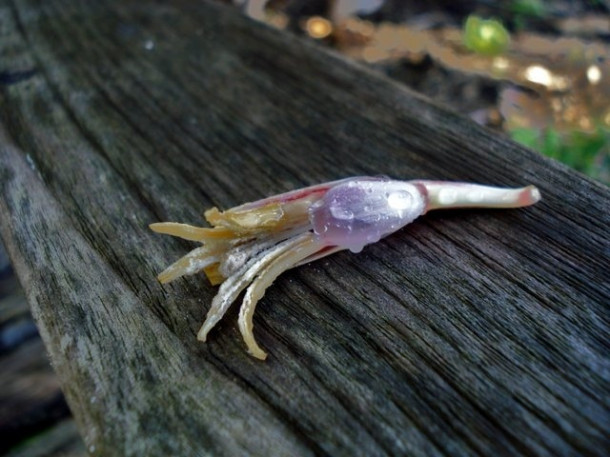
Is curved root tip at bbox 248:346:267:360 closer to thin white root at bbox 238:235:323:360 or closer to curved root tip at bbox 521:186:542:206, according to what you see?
thin white root at bbox 238:235:323:360

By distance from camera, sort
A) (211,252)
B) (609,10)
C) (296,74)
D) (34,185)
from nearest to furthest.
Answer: (211,252), (34,185), (296,74), (609,10)

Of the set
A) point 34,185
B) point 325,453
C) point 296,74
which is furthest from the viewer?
point 296,74

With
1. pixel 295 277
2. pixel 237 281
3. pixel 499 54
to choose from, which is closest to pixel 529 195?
pixel 295 277

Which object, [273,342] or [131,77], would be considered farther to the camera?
[131,77]

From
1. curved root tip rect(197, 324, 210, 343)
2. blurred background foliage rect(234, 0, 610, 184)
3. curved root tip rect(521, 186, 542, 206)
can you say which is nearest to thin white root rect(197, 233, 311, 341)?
curved root tip rect(197, 324, 210, 343)

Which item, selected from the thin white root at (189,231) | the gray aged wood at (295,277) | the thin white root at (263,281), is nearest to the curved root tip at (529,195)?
the gray aged wood at (295,277)

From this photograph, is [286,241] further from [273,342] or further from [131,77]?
[131,77]

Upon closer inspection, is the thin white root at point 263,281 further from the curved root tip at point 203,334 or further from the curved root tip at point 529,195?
the curved root tip at point 529,195

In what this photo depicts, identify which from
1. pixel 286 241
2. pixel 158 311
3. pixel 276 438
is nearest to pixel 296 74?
pixel 286 241
